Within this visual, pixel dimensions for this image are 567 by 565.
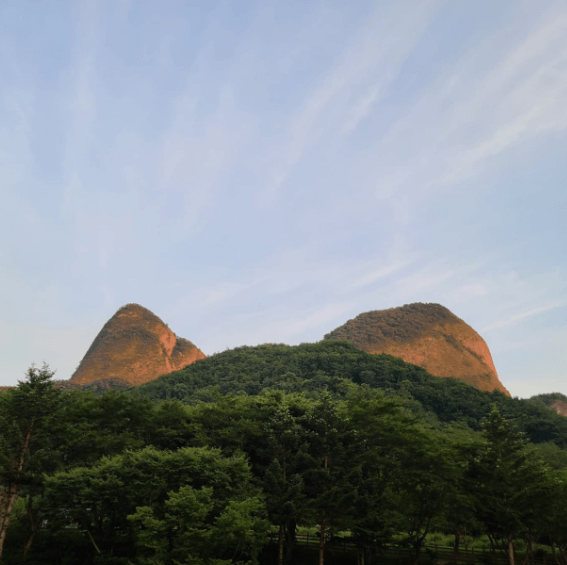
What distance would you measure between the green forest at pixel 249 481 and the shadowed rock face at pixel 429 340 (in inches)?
3118

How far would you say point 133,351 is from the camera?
96.9 meters

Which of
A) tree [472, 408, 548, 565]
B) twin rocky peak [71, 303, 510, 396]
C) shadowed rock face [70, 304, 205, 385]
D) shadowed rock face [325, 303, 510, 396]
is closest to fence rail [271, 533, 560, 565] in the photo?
tree [472, 408, 548, 565]

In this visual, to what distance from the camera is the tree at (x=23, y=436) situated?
21.2 m

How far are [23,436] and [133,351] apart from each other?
7759 cm

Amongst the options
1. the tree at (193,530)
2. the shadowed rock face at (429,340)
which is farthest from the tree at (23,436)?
the shadowed rock face at (429,340)

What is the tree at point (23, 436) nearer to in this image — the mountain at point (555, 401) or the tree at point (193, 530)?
the tree at point (193, 530)

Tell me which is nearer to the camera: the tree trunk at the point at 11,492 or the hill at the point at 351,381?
the tree trunk at the point at 11,492

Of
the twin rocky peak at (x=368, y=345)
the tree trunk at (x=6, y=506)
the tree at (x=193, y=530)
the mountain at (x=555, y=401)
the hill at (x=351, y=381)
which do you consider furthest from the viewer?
the mountain at (x=555, y=401)

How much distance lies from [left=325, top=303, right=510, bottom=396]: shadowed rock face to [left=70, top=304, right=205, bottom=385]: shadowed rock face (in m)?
38.7

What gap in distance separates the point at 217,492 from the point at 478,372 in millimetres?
99701

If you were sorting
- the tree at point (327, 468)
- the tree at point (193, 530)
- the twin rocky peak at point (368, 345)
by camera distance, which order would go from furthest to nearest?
1. the twin rocky peak at point (368, 345)
2. the tree at point (327, 468)
3. the tree at point (193, 530)

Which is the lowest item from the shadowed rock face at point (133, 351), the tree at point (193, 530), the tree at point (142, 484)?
the tree at point (193, 530)

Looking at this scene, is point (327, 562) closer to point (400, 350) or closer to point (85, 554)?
point (85, 554)

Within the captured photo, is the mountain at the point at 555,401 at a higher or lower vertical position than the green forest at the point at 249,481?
higher
